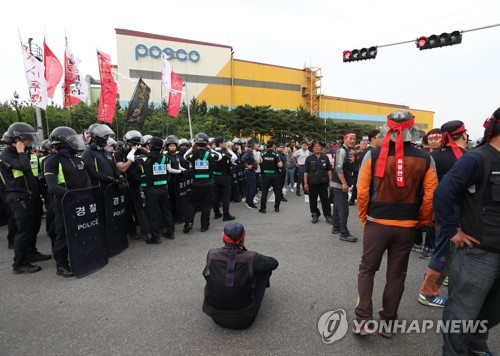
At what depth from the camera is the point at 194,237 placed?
5777 millimetres

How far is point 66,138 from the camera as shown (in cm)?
398

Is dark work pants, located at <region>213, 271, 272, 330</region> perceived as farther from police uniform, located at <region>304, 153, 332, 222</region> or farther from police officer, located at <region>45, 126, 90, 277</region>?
police uniform, located at <region>304, 153, 332, 222</region>

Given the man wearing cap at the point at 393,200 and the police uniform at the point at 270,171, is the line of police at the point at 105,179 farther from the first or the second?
the man wearing cap at the point at 393,200

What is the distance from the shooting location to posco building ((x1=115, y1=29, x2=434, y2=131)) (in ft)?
118

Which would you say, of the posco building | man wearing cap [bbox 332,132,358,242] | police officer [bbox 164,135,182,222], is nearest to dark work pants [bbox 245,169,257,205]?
police officer [bbox 164,135,182,222]

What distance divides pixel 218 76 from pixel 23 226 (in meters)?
39.8

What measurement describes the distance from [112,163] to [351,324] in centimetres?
438

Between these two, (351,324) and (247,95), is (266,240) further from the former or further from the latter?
(247,95)

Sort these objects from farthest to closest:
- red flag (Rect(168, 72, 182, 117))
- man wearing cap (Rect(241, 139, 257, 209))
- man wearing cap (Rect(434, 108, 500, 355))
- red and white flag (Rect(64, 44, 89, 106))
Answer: red flag (Rect(168, 72, 182, 117)), red and white flag (Rect(64, 44, 89, 106)), man wearing cap (Rect(241, 139, 257, 209)), man wearing cap (Rect(434, 108, 500, 355))

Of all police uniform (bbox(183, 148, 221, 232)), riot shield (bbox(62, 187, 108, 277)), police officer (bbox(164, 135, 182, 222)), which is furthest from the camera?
police officer (bbox(164, 135, 182, 222))

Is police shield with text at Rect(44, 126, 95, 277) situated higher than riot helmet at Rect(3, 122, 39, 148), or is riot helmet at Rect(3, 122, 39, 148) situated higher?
riot helmet at Rect(3, 122, 39, 148)

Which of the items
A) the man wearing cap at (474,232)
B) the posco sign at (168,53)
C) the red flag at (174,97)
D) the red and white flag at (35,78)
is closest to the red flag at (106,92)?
the red and white flag at (35,78)

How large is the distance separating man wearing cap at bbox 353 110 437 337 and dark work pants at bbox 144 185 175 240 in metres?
3.92

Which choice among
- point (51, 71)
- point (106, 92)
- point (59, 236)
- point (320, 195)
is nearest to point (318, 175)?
point (320, 195)
